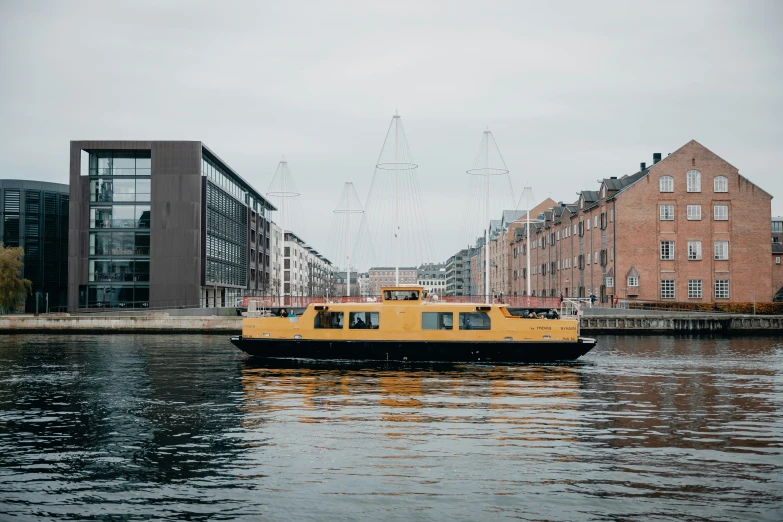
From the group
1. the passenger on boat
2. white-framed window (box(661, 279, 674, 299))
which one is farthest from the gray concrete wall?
white-framed window (box(661, 279, 674, 299))

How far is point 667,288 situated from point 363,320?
46.4 meters

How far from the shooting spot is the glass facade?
254ft

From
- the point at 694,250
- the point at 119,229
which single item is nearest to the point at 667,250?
the point at 694,250

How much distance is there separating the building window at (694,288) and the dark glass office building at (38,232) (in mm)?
73730

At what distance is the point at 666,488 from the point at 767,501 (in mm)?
1506

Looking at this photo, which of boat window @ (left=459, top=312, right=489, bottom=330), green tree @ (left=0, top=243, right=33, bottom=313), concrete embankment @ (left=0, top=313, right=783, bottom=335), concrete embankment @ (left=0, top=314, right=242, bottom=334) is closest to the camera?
boat window @ (left=459, top=312, right=489, bottom=330)

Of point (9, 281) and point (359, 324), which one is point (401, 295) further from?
point (9, 281)

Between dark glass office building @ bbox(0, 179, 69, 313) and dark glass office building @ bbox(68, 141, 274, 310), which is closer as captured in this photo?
dark glass office building @ bbox(68, 141, 274, 310)

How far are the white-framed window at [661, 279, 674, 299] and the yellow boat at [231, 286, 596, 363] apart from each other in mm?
40803

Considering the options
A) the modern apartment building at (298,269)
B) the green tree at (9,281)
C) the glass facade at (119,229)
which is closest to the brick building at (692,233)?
the glass facade at (119,229)

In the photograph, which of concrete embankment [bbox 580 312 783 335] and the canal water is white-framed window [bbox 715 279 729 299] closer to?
concrete embankment [bbox 580 312 783 335]

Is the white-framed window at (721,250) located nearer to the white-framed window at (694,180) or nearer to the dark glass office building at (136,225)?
the white-framed window at (694,180)

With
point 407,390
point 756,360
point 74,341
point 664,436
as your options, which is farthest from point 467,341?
point 74,341

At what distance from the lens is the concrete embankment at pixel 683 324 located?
60.9m
